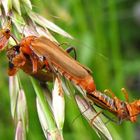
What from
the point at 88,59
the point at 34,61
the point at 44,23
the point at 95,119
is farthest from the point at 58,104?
the point at 88,59

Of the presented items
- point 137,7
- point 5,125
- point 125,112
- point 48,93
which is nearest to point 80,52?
point 5,125

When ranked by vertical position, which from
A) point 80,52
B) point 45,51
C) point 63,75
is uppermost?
point 80,52

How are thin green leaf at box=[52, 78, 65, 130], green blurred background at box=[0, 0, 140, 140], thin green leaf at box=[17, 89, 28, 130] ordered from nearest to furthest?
thin green leaf at box=[52, 78, 65, 130]
thin green leaf at box=[17, 89, 28, 130]
green blurred background at box=[0, 0, 140, 140]

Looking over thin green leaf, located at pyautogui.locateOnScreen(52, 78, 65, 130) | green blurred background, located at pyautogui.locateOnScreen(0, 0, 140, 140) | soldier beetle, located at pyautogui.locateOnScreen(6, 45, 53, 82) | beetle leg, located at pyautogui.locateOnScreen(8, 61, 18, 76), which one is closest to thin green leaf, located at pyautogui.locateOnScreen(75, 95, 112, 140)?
thin green leaf, located at pyautogui.locateOnScreen(52, 78, 65, 130)

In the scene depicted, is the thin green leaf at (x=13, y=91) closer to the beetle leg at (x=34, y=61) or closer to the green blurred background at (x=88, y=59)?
the beetle leg at (x=34, y=61)

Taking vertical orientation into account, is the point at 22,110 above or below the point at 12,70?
below

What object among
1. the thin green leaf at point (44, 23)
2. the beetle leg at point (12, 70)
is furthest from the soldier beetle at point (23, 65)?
the thin green leaf at point (44, 23)

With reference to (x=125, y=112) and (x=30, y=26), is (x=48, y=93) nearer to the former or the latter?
(x=30, y=26)

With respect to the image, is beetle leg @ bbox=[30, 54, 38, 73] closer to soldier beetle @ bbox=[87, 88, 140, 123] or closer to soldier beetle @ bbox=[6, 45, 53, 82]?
soldier beetle @ bbox=[6, 45, 53, 82]

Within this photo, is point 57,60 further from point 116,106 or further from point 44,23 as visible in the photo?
point 116,106
